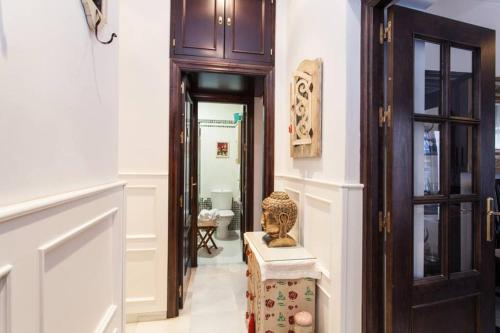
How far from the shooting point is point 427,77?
1506 mm

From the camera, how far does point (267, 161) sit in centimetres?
264

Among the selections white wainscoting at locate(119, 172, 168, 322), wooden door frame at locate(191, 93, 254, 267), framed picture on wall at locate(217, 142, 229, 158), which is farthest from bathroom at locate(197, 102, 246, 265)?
white wainscoting at locate(119, 172, 168, 322)

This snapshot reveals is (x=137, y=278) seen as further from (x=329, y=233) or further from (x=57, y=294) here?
(x=57, y=294)

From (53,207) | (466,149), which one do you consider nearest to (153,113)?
(53,207)

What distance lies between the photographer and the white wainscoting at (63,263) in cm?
46

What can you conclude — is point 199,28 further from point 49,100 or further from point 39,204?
point 39,204

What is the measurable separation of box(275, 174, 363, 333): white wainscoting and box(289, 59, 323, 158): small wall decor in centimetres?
28

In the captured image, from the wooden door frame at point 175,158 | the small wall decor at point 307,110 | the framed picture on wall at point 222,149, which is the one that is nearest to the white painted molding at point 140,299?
the wooden door frame at point 175,158

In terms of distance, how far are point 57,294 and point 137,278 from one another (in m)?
1.89

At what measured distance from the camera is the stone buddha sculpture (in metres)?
1.93

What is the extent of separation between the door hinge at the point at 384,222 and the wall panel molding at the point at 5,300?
148 centimetres

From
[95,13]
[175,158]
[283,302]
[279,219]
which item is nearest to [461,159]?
[279,219]

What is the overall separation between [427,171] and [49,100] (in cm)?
169

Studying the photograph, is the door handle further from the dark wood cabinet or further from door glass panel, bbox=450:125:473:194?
the dark wood cabinet
